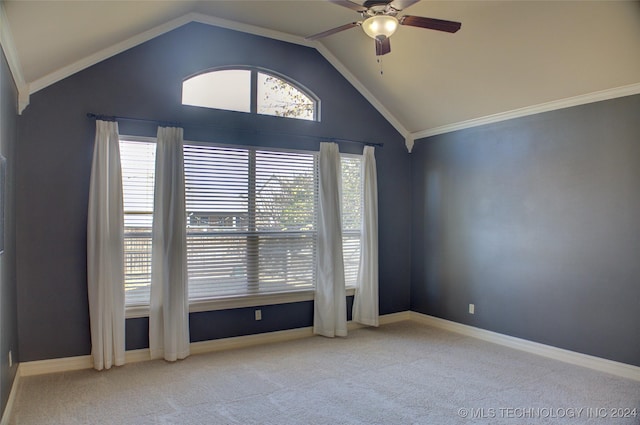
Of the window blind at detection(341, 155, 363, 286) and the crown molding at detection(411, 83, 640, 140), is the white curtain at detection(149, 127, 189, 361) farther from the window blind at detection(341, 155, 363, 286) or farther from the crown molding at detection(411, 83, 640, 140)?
the crown molding at detection(411, 83, 640, 140)

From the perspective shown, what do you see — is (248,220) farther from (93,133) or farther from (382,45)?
(382,45)

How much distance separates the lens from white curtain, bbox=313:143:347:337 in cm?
498

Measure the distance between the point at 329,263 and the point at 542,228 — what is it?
7.77 feet

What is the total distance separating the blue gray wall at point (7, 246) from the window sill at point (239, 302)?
3.24ft

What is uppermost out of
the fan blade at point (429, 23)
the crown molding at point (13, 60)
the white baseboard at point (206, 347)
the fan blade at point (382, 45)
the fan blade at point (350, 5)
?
the fan blade at point (350, 5)

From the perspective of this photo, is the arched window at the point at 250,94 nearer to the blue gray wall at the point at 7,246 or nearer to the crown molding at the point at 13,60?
the crown molding at the point at 13,60

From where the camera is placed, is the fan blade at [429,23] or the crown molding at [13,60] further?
the fan blade at [429,23]

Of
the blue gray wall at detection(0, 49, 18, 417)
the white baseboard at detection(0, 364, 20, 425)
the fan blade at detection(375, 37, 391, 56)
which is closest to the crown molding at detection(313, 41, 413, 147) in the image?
the fan blade at detection(375, 37, 391, 56)

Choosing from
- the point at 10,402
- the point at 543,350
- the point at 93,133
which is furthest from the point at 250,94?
the point at 543,350

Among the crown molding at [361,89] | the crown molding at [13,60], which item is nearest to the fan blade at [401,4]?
the crown molding at [13,60]

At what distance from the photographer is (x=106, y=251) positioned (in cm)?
Answer: 386

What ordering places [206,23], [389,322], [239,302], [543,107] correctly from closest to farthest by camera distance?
[543,107], [206,23], [239,302], [389,322]

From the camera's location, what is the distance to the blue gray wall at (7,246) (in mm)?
2803

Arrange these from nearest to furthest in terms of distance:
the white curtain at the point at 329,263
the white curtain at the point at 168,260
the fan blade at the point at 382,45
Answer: the fan blade at the point at 382,45 → the white curtain at the point at 168,260 → the white curtain at the point at 329,263
